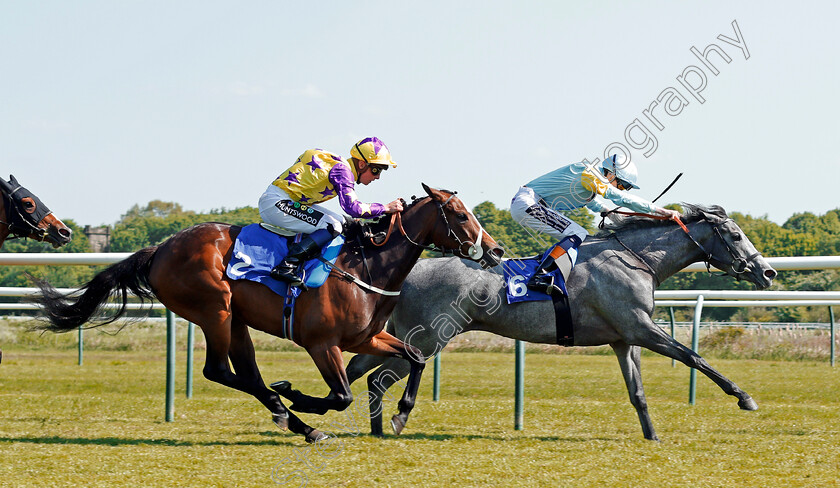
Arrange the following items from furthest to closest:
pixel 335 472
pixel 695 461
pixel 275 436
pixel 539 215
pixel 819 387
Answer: pixel 819 387, pixel 539 215, pixel 275 436, pixel 695 461, pixel 335 472

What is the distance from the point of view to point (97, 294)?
245 inches

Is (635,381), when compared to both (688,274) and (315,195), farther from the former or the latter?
(688,274)

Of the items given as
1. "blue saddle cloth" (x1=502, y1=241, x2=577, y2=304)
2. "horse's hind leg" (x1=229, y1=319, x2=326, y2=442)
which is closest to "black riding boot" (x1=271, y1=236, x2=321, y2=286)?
"horse's hind leg" (x1=229, y1=319, x2=326, y2=442)

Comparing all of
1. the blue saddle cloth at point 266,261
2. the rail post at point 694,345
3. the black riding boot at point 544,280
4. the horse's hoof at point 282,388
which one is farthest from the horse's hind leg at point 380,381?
the rail post at point 694,345

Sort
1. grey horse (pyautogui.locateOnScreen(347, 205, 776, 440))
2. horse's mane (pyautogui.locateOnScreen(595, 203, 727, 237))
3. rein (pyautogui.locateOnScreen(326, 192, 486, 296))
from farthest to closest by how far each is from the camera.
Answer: horse's mane (pyautogui.locateOnScreen(595, 203, 727, 237))
grey horse (pyautogui.locateOnScreen(347, 205, 776, 440))
rein (pyautogui.locateOnScreen(326, 192, 486, 296))

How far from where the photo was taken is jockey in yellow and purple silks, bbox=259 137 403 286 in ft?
19.0

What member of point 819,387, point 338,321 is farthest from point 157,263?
point 819,387

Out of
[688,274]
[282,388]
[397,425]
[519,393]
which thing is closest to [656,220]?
[519,393]

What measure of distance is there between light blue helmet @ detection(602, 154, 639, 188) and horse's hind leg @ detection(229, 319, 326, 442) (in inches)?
121

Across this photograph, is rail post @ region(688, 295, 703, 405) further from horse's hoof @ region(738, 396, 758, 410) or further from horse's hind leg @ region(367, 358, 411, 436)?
horse's hind leg @ region(367, 358, 411, 436)

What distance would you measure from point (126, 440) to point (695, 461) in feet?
12.0

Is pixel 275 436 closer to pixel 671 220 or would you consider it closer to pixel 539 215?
pixel 539 215

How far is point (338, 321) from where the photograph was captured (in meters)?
5.69

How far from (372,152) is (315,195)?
46 centimetres
